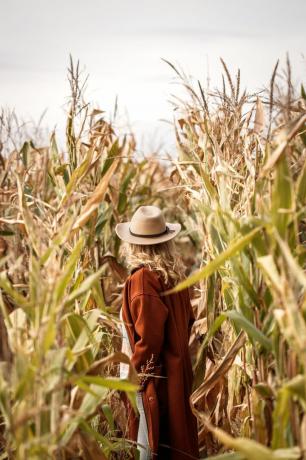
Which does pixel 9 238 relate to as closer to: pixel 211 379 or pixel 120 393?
pixel 120 393

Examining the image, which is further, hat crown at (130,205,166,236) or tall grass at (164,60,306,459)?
hat crown at (130,205,166,236)

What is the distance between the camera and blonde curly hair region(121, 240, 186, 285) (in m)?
2.60

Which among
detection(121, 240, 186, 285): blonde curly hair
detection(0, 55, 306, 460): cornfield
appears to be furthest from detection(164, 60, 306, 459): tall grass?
detection(121, 240, 186, 285): blonde curly hair

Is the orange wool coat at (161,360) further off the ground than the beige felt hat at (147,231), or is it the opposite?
the beige felt hat at (147,231)

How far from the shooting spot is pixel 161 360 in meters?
2.65

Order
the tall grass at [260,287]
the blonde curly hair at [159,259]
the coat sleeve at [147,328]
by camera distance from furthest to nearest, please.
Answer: the blonde curly hair at [159,259]
the coat sleeve at [147,328]
the tall grass at [260,287]

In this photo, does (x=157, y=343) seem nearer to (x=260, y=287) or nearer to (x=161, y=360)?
(x=161, y=360)

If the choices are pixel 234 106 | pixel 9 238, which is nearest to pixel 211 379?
pixel 234 106

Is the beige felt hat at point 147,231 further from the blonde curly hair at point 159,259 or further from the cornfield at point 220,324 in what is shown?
the cornfield at point 220,324

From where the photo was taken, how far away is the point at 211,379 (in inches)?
85.8

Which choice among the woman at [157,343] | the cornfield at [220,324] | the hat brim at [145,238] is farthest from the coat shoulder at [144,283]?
the cornfield at [220,324]

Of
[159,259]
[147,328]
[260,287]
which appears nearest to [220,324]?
[260,287]

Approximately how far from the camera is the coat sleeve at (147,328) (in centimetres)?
249

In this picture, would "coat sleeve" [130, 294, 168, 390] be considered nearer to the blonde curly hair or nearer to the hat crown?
the blonde curly hair
